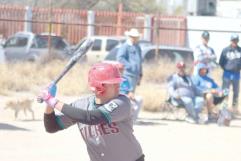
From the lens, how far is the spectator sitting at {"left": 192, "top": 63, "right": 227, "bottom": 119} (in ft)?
49.0

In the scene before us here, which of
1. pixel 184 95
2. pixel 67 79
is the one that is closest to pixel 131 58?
pixel 184 95

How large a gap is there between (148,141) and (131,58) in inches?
94.1

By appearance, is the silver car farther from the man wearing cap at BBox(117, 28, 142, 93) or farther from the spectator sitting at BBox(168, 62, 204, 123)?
the man wearing cap at BBox(117, 28, 142, 93)

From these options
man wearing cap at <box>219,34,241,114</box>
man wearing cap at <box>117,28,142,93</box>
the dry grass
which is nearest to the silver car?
the dry grass

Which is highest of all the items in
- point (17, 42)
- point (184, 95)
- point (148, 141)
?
point (184, 95)

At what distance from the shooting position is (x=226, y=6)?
51.2 meters

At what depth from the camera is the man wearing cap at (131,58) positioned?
13.8 m

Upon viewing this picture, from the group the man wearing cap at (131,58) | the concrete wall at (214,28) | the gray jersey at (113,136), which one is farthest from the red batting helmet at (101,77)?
the concrete wall at (214,28)

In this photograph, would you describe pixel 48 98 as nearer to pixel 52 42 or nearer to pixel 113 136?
pixel 113 136

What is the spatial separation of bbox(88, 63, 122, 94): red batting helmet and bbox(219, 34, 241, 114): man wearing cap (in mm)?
10620

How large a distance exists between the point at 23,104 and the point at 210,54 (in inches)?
155

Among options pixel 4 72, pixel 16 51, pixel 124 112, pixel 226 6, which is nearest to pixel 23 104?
pixel 4 72

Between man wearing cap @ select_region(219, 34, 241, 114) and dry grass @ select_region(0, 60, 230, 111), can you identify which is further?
dry grass @ select_region(0, 60, 230, 111)

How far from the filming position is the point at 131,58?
13875mm
